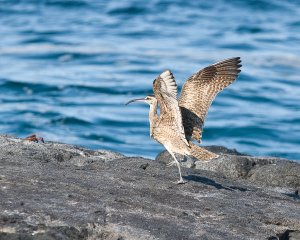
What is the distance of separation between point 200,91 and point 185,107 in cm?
30

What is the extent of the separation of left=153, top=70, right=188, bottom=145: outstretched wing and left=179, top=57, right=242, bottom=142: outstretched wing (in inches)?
11.8

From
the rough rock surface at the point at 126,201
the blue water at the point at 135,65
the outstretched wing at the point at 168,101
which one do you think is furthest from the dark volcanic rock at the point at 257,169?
the blue water at the point at 135,65

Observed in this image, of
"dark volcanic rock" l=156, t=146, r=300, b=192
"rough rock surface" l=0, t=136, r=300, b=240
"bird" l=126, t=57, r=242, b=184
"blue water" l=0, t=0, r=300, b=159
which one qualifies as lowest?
"blue water" l=0, t=0, r=300, b=159

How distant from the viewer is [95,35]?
3784 centimetres

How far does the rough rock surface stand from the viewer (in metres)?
8.76

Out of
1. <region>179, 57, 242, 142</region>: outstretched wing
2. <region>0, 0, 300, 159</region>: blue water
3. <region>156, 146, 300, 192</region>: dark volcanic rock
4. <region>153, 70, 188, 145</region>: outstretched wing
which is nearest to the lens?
<region>153, 70, 188, 145</region>: outstretched wing

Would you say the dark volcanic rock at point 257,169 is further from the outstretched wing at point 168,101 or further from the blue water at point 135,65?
the blue water at point 135,65

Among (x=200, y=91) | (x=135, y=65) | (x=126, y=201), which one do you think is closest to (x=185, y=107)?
(x=200, y=91)

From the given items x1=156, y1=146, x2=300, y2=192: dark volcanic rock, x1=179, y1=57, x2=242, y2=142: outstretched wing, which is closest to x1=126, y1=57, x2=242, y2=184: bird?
x1=179, y1=57, x2=242, y2=142: outstretched wing

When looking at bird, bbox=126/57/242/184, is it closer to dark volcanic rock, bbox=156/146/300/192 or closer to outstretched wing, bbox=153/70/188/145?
outstretched wing, bbox=153/70/188/145

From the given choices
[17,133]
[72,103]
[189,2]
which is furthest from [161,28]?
[17,133]

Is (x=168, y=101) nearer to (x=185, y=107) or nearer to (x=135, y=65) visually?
(x=185, y=107)

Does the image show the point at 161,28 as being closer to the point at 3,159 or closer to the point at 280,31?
the point at 280,31

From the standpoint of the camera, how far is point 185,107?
37.3ft
